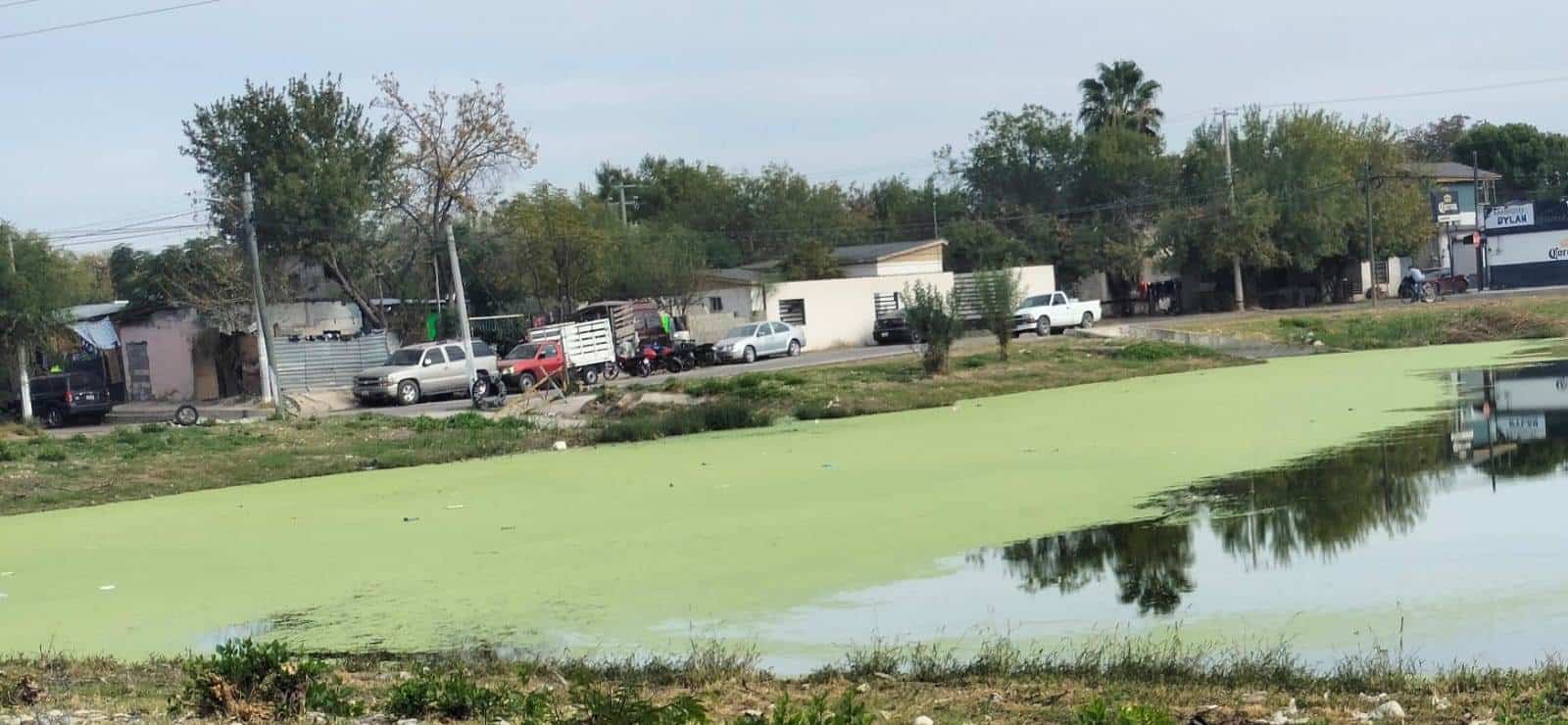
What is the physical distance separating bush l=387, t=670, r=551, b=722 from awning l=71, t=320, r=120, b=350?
1776 inches

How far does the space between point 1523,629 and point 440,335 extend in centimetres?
4520

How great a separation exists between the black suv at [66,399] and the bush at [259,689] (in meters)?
36.9

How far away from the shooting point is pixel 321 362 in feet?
147

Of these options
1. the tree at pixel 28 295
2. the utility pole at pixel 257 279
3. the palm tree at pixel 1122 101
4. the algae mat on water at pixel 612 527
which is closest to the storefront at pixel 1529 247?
the palm tree at pixel 1122 101

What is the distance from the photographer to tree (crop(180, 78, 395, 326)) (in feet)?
157

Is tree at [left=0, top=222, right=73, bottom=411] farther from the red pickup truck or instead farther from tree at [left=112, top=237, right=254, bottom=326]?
the red pickup truck

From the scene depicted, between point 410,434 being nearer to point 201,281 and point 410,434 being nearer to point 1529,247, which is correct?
point 201,281

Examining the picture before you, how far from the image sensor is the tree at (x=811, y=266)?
202 ft

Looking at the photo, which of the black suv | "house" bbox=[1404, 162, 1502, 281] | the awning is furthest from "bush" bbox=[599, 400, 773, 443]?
"house" bbox=[1404, 162, 1502, 281]

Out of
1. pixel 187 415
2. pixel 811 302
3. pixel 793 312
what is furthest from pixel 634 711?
pixel 811 302

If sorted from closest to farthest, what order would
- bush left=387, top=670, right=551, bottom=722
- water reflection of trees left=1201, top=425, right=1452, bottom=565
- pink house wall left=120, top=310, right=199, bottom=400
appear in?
bush left=387, top=670, right=551, bottom=722, water reflection of trees left=1201, top=425, right=1452, bottom=565, pink house wall left=120, top=310, right=199, bottom=400

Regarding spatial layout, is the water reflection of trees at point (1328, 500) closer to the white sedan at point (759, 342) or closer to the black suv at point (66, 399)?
the white sedan at point (759, 342)

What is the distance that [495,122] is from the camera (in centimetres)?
5188

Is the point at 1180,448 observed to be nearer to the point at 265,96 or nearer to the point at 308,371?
the point at 308,371
